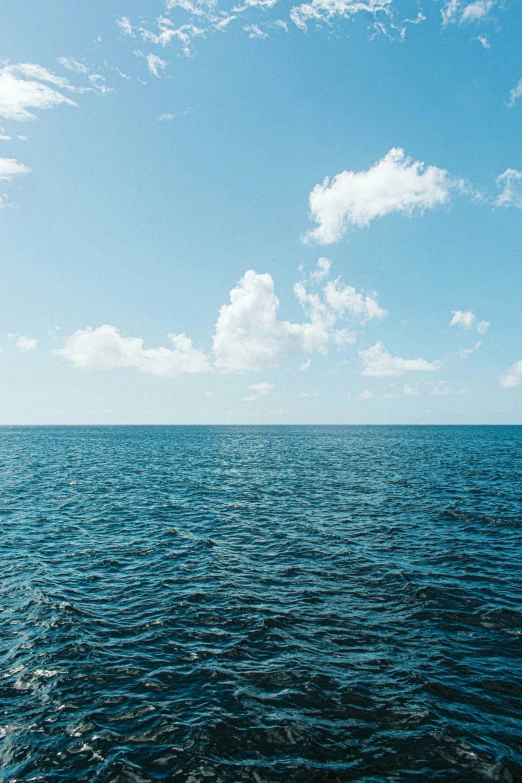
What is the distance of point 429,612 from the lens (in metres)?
16.8

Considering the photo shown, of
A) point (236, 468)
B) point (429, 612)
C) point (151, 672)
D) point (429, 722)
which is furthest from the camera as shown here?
point (236, 468)

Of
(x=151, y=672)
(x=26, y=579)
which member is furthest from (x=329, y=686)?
(x=26, y=579)

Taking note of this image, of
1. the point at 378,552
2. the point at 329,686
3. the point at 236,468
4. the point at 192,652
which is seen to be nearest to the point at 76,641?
the point at 192,652

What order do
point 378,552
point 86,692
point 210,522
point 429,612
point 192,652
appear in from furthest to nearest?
point 210,522 < point 378,552 < point 429,612 < point 192,652 < point 86,692

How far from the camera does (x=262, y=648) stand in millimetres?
14117

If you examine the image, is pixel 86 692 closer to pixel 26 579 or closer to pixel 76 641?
pixel 76 641

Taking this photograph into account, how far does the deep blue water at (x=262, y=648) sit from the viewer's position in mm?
9609

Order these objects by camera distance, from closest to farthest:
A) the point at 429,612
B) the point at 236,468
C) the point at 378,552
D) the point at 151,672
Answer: the point at 151,672
the point at 429,612
the point at 378,552
the point at 236,468

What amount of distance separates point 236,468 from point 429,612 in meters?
50.5

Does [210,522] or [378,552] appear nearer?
[378,552]

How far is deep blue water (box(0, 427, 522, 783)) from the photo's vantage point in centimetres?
961

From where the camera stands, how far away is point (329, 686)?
39.4ft

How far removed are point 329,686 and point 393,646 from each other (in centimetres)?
338

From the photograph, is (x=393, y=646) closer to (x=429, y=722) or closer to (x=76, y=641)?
(x=429, y=722)
